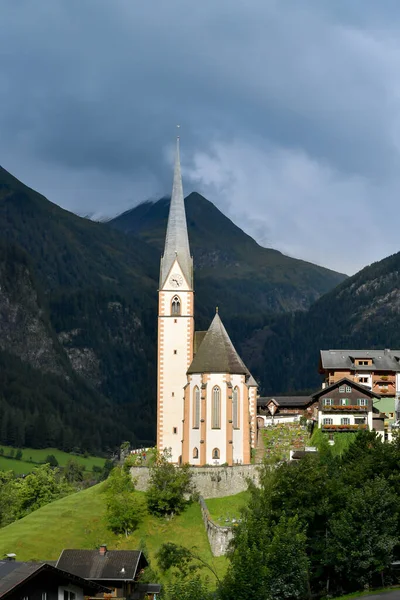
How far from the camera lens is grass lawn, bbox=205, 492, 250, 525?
318 feet

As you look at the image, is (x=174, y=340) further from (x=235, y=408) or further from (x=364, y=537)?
(x=364, y=537)

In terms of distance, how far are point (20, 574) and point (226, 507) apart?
41584 millimetres

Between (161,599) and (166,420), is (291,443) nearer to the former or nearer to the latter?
(166,420)

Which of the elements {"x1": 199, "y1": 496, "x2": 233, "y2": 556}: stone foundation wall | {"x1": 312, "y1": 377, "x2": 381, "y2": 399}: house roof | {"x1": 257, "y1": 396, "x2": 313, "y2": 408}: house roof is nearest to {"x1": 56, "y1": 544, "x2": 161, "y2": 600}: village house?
{"x1": 199, "y1": 496, "x2": 233, "y2": 556}: stone foundation wall

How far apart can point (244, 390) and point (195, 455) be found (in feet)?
33.0

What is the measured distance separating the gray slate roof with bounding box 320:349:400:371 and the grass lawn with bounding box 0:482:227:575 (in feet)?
116

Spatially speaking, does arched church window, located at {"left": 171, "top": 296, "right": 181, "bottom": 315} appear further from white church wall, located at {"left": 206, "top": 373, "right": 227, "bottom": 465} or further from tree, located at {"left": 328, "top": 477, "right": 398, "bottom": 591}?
tree, located at {"left": 328, "top": 477, "right": 398, "bottom": 591}

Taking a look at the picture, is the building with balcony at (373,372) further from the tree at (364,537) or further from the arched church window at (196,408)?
the tree at (364,537)

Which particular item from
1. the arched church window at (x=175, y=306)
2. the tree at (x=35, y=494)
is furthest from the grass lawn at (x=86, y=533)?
the arched church window at (x=175, y=306)

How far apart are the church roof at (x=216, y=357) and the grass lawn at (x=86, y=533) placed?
770 inches

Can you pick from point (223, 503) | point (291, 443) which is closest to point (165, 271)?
point (291, 443)

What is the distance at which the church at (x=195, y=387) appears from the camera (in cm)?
11450

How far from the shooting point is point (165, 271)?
130875 millimetres

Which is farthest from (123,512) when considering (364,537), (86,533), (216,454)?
(364,537)
